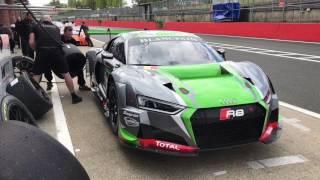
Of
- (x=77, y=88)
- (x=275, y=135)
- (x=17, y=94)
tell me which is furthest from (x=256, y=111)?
(x=77, y=88)

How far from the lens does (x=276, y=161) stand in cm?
436

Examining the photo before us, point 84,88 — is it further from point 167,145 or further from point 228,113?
point 228,113

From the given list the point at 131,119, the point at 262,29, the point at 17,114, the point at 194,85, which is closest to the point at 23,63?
the point at 17,114

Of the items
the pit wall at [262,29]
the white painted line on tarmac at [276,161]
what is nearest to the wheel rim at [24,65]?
the white painted line on tarmac at [276,161]

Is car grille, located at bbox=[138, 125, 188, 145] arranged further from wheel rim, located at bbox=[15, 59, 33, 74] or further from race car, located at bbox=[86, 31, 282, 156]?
wheel rim, located at bbox=[15, 59, 33, 74]

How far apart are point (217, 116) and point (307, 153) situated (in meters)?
1.30

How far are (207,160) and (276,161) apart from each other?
A: 744 mm

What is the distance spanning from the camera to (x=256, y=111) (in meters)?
4.23

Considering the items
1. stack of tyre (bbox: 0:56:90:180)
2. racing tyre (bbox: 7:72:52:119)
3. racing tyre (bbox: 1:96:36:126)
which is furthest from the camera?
racing tyre (bbox: 7:72:52:119)

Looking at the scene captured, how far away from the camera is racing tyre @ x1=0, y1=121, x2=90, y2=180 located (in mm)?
1915

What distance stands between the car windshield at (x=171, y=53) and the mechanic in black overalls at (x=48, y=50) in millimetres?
2136

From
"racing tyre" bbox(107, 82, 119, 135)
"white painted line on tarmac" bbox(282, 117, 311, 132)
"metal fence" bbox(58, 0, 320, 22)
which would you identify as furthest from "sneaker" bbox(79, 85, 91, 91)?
"white painted line on tarmac" bbox(282, 117, 311, 132)

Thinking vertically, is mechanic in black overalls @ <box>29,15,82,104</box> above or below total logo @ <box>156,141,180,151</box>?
above

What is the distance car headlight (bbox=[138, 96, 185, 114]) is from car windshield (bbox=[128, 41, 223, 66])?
1266 mm
